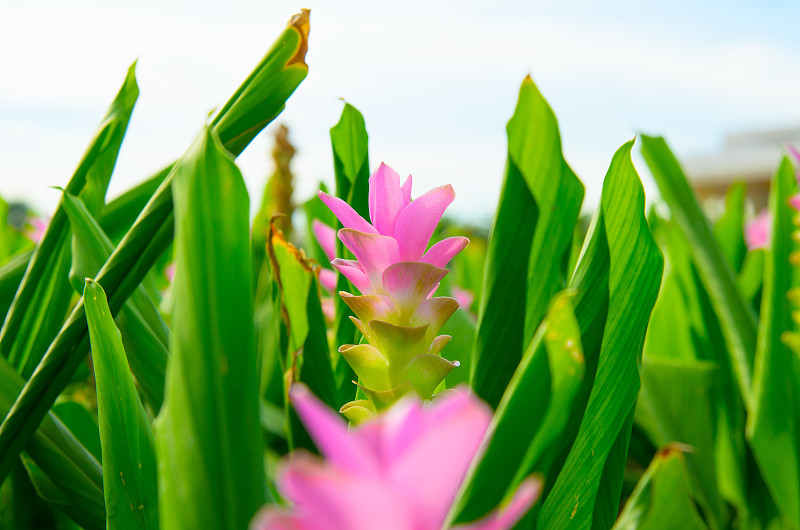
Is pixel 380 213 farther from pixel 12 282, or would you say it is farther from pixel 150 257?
pixel 12 282

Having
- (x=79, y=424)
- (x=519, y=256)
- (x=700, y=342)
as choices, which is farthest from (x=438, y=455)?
(x=700, y=342)

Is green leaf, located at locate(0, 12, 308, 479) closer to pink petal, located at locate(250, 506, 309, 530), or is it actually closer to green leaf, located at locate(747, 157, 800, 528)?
pink petal, located at locate(250, 506, 309, 530)

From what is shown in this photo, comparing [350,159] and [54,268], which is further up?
[350,159]

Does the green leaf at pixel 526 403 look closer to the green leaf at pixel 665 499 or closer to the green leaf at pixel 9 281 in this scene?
the green leaf at pixel 665 499

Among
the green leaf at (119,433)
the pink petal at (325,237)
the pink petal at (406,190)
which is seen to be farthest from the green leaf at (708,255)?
the green leaf at (119,433)

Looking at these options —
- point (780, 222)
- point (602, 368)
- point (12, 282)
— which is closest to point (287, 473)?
point (602, 368)

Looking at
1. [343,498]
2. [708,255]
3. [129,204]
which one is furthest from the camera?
[708,255]

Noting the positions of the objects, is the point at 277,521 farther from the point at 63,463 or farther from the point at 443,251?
the point at 63,463
